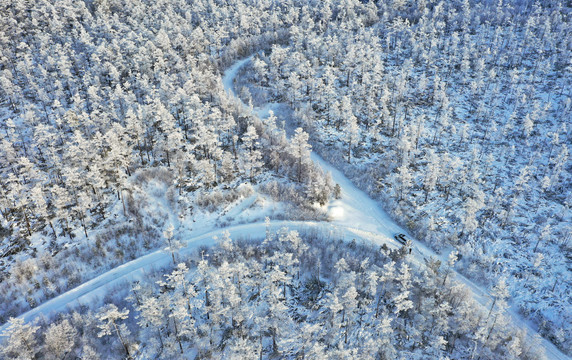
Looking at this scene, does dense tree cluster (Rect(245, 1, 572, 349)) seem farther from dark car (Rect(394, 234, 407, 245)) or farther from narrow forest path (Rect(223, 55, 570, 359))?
dark car (Rect(394, 234, 407, 245))

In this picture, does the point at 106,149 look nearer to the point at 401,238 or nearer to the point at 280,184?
the point at 280,184

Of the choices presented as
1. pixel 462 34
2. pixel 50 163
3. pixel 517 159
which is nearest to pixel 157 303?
pixel 50 163

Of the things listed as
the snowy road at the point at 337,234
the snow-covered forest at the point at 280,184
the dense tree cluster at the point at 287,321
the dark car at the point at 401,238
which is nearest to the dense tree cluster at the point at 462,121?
the snow-covered forest at the point at 280,184

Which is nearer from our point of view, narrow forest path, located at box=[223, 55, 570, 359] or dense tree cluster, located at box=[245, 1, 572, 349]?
narrow forest path, located at box=[223, 55, 570, 359]

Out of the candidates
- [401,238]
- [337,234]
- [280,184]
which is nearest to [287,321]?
[337,234]

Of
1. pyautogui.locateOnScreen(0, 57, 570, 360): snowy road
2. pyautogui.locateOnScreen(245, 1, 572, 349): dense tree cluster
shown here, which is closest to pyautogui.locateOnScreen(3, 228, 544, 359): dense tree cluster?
pyautogui.locateOnScreen(0, 57, 570, 360): snowy road

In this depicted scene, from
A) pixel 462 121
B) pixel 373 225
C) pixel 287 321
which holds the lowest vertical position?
pixel 287 321
